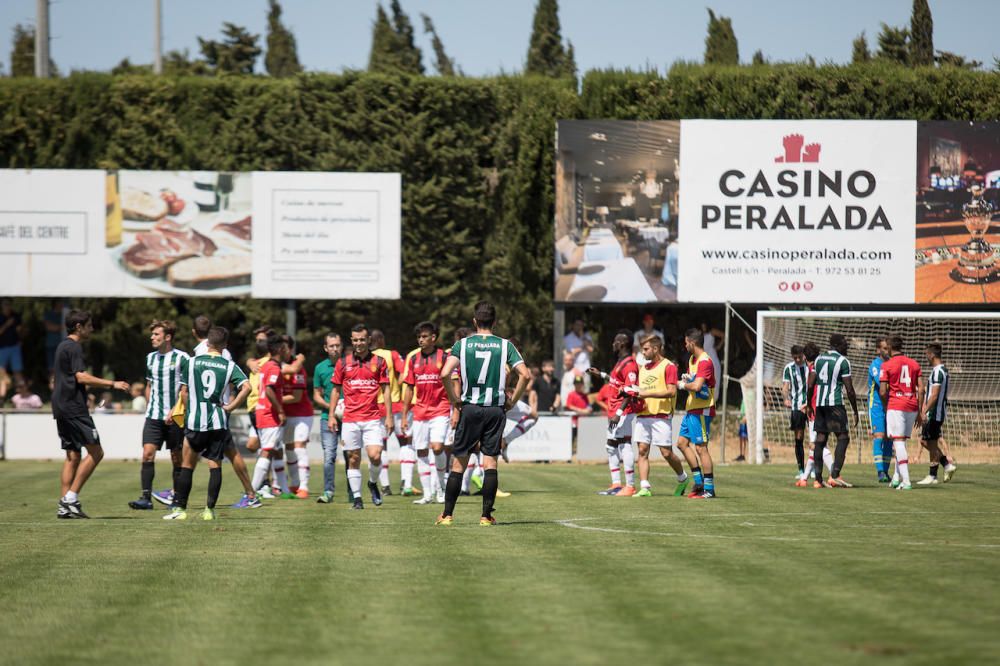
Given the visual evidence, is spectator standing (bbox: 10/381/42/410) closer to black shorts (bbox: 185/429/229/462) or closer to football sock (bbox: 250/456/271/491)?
football sock (bbox: 250/456/271/491)

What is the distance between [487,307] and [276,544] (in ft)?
10.7

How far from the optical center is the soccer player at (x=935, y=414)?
20.7 metres

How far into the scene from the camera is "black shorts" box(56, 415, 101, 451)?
14.7m

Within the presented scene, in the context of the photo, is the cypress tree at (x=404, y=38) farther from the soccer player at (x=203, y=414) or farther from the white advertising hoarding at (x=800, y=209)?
the soccer player at (x=203, y=414)

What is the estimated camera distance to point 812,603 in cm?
821

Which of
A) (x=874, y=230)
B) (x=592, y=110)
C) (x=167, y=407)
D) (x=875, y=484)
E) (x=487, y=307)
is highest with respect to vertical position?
(x=592, y=110)

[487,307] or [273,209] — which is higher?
[273,209]

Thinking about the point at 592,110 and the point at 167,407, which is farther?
the point at 592,110

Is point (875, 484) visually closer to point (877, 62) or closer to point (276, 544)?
point (276, 544)

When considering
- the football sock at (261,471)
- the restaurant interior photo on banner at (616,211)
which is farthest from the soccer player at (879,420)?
the restaurant interior photo on banner at (616,211)

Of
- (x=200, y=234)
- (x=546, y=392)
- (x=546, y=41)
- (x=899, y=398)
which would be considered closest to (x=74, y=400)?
(x=899, y=398)

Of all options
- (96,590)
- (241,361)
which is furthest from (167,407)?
(241,361)

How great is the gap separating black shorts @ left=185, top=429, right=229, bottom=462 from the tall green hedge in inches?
864

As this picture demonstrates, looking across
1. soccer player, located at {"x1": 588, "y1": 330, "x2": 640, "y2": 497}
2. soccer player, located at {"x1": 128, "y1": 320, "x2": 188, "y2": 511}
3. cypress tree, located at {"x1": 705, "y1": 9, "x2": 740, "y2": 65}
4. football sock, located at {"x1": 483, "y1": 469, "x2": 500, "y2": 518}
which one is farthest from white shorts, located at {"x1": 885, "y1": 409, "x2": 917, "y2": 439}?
cypress tree, located at {"x1": 705, "y1": 9, "x2": 740, "y2": 65}
